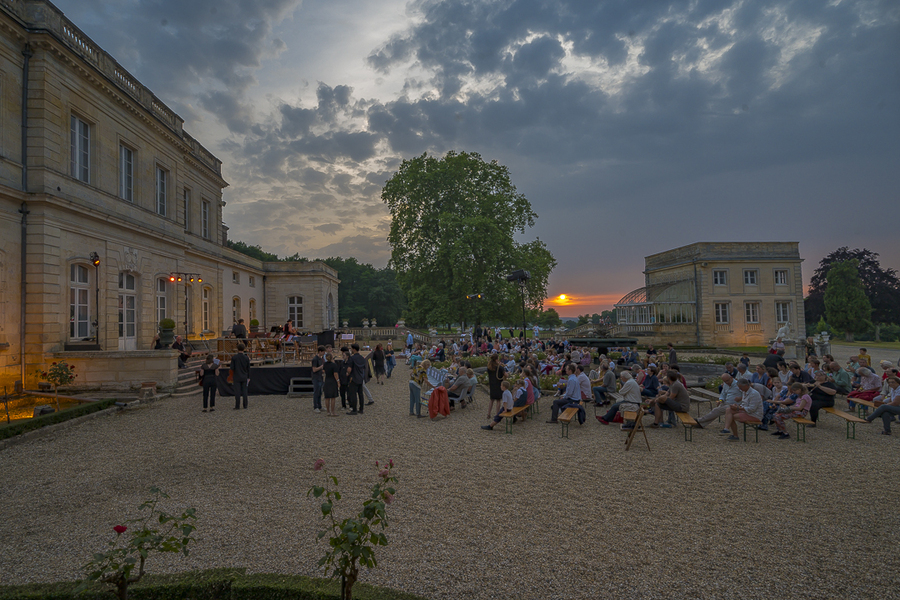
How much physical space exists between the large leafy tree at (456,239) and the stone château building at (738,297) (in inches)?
394

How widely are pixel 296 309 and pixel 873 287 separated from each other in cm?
5038

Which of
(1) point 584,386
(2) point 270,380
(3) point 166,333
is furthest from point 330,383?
(3) point 166,333

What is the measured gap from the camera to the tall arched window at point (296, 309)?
3195 centimetres

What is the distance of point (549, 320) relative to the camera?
290ft

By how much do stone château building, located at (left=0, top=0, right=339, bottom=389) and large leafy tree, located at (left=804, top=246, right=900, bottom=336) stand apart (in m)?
48.9

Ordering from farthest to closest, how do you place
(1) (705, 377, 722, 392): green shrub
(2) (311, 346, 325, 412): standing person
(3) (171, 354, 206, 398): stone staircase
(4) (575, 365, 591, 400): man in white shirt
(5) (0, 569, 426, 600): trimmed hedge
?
(3) (171, 354, 206, 398): stone staircase, (1) (705, 377, 722, 392): green shrub, (2) (311, 346, 325, 412): standing person, (4) (575, 365, 591, 400): man in white shirt, (5) (0, 569, 426, 600): trimmed hedge

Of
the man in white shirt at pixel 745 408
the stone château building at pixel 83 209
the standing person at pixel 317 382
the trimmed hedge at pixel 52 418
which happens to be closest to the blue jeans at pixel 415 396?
the standing person at pixel 317 382

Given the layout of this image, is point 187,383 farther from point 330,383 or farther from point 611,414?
point 611,414

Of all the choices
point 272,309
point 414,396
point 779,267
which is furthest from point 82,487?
point 779,267

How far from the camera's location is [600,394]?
445 inches

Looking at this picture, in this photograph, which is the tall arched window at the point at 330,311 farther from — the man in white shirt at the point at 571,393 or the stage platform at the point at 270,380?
the man in white shirt at the point at 571,393

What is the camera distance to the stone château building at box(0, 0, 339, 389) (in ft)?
39.5

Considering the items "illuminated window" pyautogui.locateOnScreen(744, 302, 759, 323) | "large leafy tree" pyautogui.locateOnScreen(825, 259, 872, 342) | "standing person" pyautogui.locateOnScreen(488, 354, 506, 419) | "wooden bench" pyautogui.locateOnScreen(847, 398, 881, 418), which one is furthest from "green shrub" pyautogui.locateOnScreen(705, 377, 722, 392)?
"large leafy tree" pyautogui.locateOnScreen(825, 259, 872, 342)

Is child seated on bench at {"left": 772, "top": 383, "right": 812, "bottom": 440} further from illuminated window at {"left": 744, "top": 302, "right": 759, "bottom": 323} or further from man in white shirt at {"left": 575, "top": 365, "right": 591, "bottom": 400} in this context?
illuminated window at {"left": 744, "top": 302, "right": 759, "bottom": 323}
